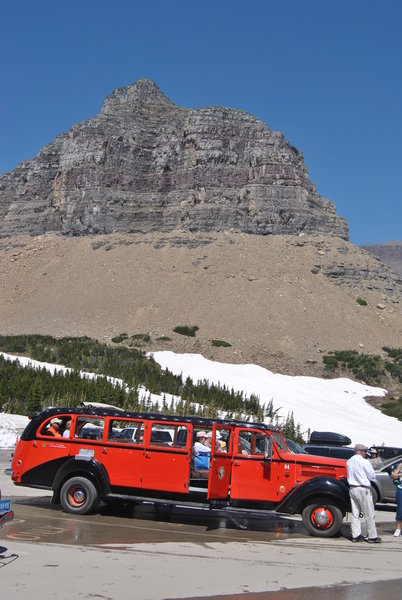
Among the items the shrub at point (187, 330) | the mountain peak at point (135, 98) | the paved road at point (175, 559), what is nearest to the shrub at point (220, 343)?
the shrub at point (187, 330)

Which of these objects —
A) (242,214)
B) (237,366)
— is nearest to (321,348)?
(237,366)

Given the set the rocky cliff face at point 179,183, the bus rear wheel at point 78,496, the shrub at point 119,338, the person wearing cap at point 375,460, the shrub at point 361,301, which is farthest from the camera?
the rocky cliff face at point 179,183

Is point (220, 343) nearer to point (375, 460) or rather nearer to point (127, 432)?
point (375, 460)

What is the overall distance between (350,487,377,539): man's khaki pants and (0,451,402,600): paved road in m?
0.26

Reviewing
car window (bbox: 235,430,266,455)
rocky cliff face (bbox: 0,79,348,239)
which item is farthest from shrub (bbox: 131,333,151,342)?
car window (bbox: 235,430,266,455)

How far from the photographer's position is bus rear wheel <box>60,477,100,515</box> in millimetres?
12336

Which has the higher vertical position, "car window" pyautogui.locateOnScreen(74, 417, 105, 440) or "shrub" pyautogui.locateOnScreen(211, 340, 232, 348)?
"shrub" pyautogui.locateOnScreen(211, 340, 232, 348)

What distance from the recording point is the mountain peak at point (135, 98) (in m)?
106

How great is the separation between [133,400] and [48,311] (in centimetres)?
4359

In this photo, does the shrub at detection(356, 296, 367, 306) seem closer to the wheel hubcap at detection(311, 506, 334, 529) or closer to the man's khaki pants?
the wheel hubcap at detection(311, 506, 334, 529)

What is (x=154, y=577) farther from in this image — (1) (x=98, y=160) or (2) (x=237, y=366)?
(1) (x=98, y=160)

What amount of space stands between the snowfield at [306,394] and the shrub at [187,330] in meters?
8.52

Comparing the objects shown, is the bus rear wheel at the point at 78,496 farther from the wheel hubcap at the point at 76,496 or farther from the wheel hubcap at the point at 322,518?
the wheel hubcap at the point at 322,518

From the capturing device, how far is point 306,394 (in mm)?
51062
